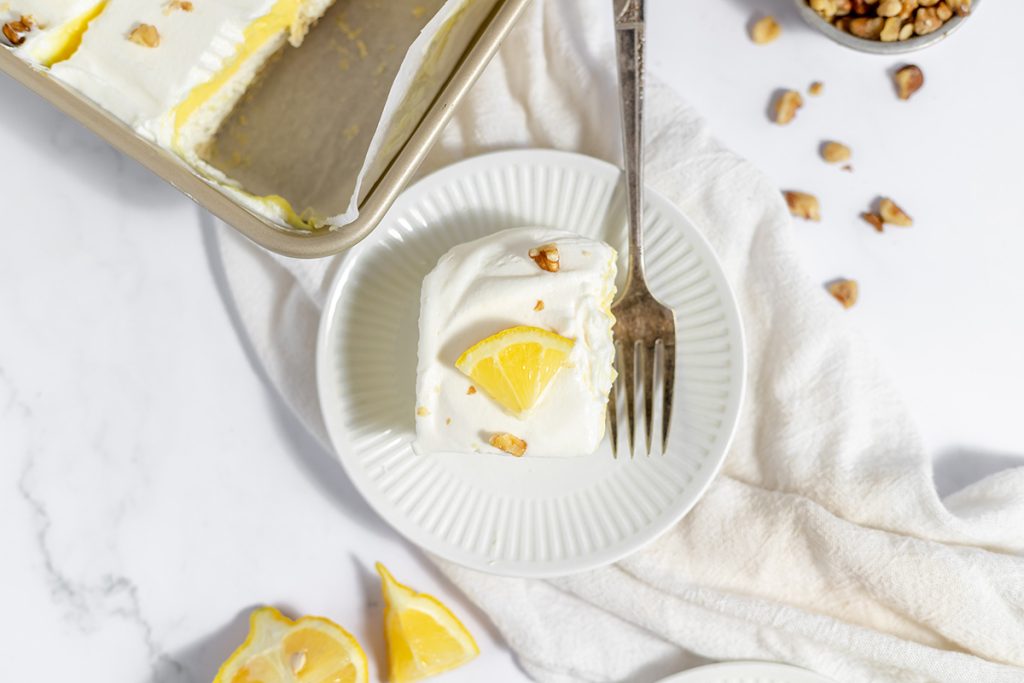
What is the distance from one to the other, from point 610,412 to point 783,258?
36 cm

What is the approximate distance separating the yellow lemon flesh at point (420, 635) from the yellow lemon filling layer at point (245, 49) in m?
0.76

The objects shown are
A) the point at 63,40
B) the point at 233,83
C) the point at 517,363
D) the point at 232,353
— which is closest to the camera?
the point at 517,363

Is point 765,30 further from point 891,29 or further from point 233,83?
point 233,83

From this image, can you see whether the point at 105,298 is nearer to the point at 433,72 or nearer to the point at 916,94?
the point at 433,72

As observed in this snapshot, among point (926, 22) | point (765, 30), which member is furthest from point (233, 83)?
point (926, 22)

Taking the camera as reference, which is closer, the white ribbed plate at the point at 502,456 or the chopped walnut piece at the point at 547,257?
the chopped walnut piece at the point at 547,257

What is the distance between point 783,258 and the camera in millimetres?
1481

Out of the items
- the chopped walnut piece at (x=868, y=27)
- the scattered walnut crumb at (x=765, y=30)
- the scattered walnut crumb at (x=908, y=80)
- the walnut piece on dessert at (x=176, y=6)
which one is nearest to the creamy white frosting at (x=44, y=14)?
the walnut piece on dessert at (x=176, y=6)

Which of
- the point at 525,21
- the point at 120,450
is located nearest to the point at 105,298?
the point at 120,450

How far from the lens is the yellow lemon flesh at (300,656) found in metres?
1.48

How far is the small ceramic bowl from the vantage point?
4.71ft

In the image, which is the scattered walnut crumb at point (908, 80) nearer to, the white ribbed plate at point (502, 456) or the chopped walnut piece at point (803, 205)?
the chopped walnut piece at point (803, 205)

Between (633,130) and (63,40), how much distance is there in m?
0.83

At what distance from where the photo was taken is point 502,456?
1.46m
